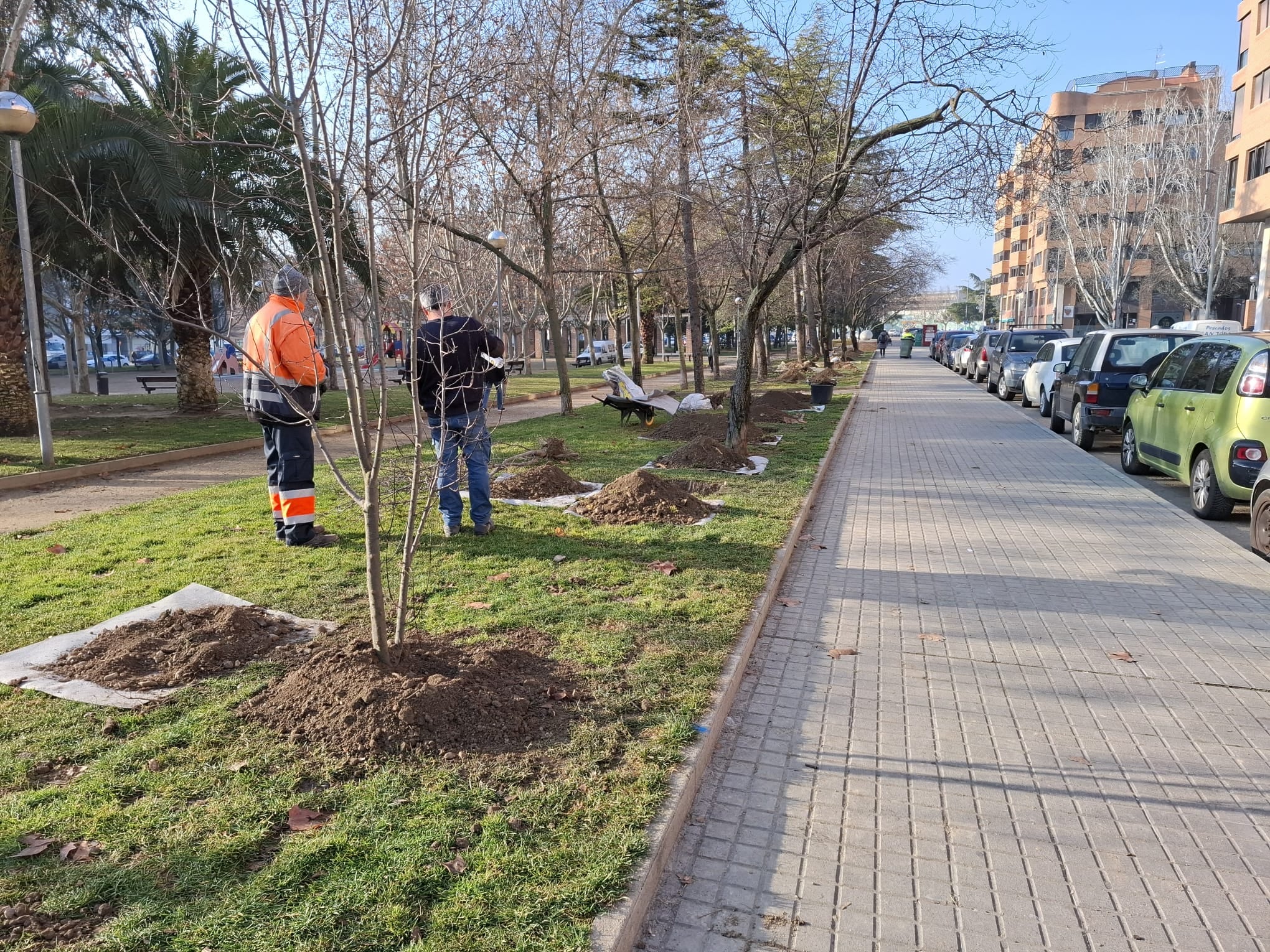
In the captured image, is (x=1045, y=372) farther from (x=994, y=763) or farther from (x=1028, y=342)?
(x=994, y=763)

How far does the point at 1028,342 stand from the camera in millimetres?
25062

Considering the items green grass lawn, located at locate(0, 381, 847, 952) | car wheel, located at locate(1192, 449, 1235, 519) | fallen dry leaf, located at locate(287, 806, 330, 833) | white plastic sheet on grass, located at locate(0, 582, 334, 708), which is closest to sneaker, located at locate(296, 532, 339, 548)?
green grass lawn, located at locate(0, 381, 847, 952)

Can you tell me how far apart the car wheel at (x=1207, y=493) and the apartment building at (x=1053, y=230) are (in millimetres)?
4440

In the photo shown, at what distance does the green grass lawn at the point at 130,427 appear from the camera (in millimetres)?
Result: 11609

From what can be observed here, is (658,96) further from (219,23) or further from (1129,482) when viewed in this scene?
(219,23)

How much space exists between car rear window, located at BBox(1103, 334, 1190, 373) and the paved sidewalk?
21.6 ft

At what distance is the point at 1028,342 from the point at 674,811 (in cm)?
2509

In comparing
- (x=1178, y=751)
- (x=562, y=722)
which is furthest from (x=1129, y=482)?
(x=562, y=722)

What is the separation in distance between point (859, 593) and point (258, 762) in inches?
163

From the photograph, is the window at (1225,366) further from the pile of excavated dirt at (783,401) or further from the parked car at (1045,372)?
the parked car at (1045,372)

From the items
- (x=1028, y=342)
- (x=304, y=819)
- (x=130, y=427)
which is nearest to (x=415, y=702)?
(x=304, y=819)

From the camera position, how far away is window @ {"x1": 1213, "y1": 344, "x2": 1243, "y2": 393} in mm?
8250

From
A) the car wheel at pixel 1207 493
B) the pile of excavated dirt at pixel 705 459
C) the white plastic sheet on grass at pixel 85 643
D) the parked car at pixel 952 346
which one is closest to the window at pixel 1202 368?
the car wheel at pixel 1207 493

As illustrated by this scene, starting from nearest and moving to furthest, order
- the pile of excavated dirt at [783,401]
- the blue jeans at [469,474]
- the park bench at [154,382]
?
the blue jeans at [469,474] < the pile of excavated dirt at [783,401] < the park bench at [154,382]
